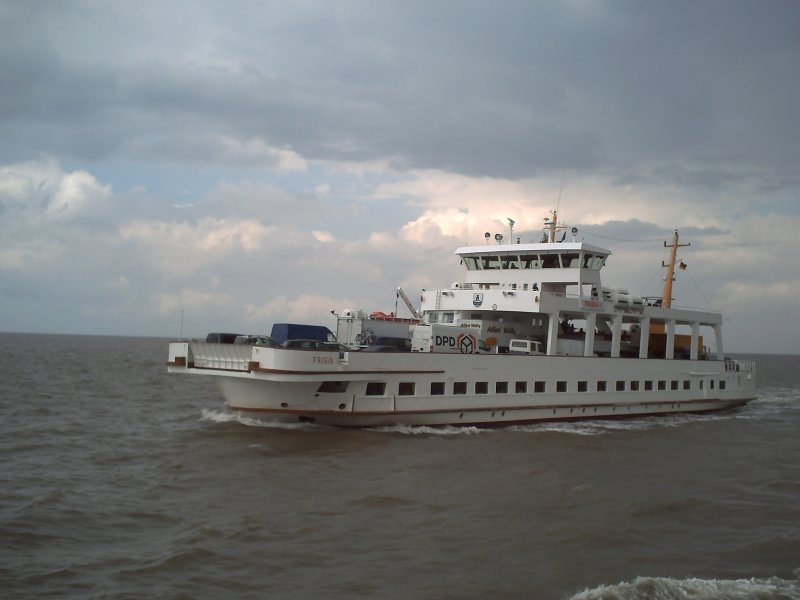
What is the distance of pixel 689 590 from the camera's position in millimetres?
8938

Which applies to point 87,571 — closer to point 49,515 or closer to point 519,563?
point 49,515

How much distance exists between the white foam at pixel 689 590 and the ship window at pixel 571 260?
1867 centimetres

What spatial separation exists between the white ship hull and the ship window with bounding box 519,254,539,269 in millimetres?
4949

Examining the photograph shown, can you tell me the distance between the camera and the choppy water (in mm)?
9125

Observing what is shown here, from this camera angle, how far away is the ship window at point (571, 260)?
88.8ft

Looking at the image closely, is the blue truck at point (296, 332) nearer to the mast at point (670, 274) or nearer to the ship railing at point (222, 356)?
the ship railing at point (222, 356)

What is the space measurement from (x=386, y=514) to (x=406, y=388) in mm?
8161

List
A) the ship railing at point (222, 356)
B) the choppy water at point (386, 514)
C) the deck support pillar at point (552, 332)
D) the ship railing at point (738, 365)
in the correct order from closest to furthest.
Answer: the choppy water at point (386, 514)
the ship railing at point (222, 356)
the deck support pillar at point (552, 332)
the ship railing at point (738, 365)

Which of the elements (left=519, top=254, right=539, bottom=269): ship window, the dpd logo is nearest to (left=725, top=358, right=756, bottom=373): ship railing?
(left=519, top=254, right=539, bottom=269): ship window

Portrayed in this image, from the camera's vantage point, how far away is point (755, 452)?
2058 centimetres

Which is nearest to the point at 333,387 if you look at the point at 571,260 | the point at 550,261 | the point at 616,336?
the point at 550,261

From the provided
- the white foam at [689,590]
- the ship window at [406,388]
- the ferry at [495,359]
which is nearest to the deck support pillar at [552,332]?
the ferry at [495,359]

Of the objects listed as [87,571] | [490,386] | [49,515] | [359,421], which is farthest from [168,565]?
[490,386]

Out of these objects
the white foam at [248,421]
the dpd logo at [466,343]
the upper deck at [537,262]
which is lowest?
the white foam at [248,421]
